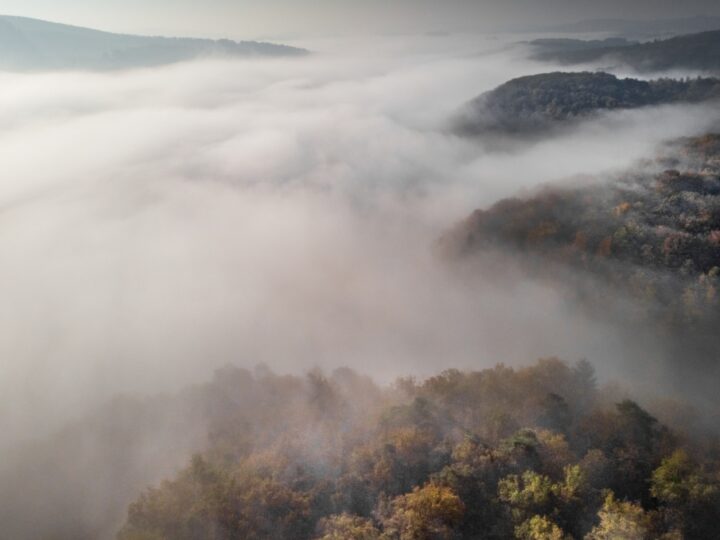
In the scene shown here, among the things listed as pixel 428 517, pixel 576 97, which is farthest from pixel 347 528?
pixel 576 97

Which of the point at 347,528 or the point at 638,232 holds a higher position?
the point at 638,232

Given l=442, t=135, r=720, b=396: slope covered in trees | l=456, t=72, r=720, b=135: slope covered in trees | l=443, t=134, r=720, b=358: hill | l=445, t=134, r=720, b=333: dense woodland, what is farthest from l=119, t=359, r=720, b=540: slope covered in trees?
l=456, t=72, r=720, b=135: slope covered in trees

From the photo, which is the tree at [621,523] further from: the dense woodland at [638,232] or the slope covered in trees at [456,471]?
the dense woodland at [638,232]

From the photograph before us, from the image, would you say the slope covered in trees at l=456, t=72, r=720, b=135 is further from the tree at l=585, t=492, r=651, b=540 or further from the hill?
the tree at l=585, t=492, r=651, b=540

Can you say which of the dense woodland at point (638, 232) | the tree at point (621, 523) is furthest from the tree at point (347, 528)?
the dense woodland at point (638, 232)

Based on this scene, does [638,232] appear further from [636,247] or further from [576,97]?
[576,97]

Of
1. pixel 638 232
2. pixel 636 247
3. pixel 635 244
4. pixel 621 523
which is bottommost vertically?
pixel 621 523

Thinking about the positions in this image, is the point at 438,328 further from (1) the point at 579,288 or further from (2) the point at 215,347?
(2) the point at 215,347
